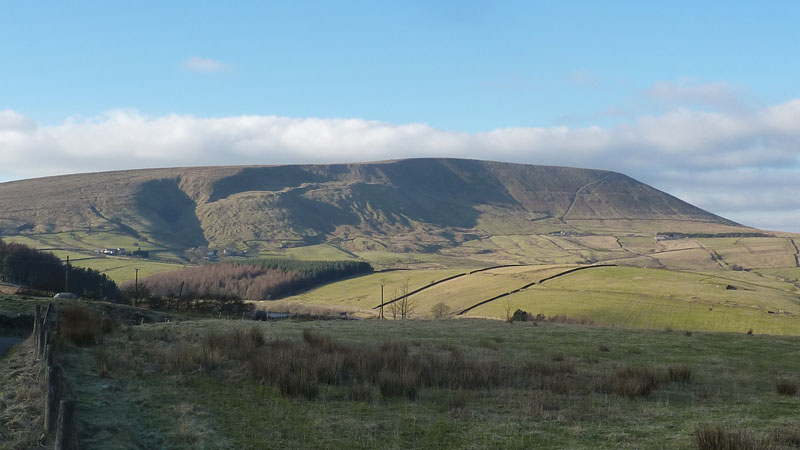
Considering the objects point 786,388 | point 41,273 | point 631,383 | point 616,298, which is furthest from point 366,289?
point 631,383

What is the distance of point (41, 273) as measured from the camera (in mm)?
103625

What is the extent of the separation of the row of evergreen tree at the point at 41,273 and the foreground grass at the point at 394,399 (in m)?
85.6

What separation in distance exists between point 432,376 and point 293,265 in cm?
16212

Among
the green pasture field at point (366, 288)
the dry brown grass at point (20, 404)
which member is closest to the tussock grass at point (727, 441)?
the dry brown grass at point (20, 404)

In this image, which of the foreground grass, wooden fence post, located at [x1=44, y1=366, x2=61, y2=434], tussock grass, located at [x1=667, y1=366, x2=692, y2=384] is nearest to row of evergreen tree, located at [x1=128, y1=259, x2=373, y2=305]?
the foreground grass

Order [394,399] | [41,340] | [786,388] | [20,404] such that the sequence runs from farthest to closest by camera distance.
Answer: [41,340], [786,388], [394,399], [20,404]

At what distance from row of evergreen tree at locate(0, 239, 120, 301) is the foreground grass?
85561mm

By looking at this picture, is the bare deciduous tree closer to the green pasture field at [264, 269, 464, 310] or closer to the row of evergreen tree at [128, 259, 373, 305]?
the green pasture field at [264, 269, 464, 310]

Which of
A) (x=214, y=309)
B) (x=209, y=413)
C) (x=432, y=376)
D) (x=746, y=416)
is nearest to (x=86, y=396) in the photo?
(x=209, y=413)

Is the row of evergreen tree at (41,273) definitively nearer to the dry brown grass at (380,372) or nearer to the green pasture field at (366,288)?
the green pasture field at (366,288)

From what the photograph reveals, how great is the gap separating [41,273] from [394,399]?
108 meters

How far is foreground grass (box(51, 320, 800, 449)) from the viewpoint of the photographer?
11.1 meters

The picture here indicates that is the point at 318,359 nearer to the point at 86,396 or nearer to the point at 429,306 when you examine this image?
the point at 86,396

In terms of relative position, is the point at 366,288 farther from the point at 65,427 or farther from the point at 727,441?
the point at 65,427
